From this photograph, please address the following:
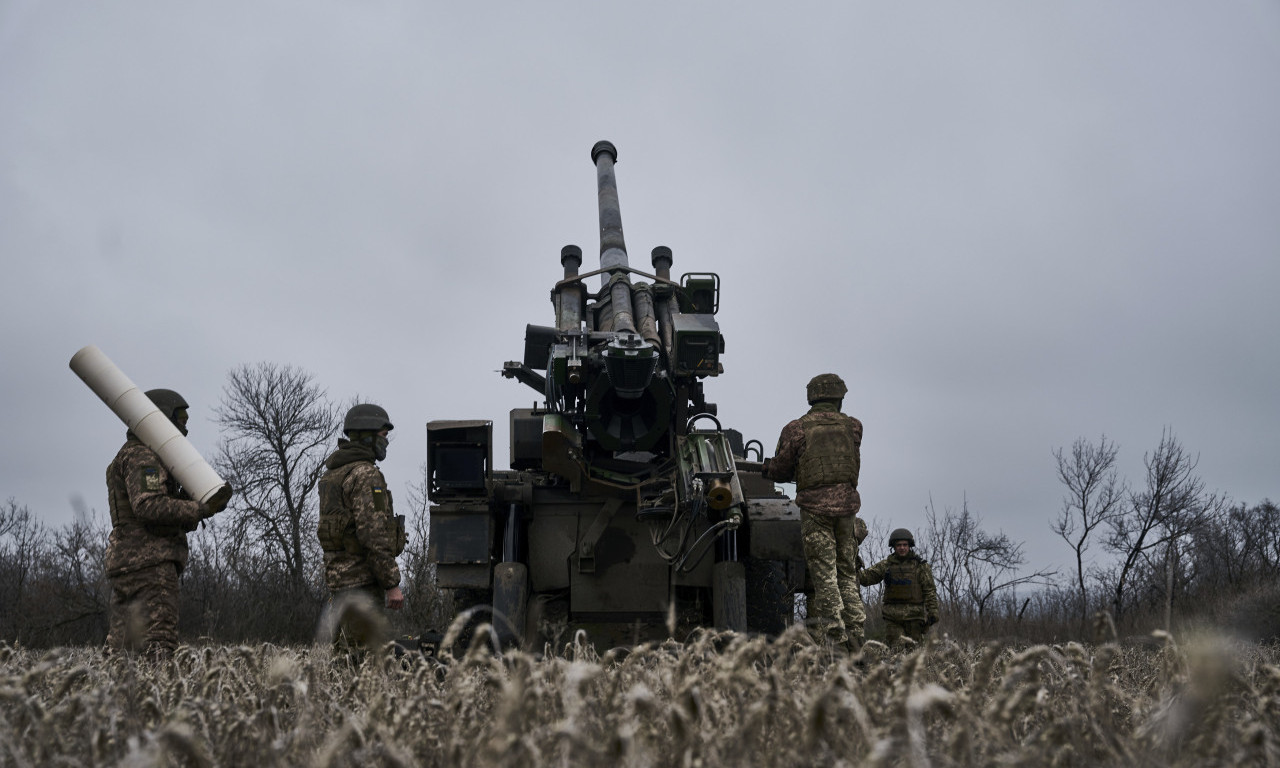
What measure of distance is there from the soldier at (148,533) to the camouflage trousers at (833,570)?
12.4ft

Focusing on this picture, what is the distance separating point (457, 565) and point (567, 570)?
0.92 m

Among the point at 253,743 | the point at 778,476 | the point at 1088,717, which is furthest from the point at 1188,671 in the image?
the point at 778,476

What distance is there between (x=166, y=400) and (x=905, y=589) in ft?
23.2

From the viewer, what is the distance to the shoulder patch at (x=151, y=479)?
557 cm

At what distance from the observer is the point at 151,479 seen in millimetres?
5598

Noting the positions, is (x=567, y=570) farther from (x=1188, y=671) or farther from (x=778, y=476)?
(x=1188, y=671)

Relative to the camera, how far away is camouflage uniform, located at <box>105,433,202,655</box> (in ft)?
18.1

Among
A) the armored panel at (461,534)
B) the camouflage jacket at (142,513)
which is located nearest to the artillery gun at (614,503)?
the armored panel at (461,534)

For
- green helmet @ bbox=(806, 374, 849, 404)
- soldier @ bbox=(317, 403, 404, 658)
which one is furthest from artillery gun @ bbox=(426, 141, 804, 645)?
soldier @ bbox=(317, 403, 404, 658)

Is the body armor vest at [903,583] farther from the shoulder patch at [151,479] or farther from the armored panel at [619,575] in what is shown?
the shoulder patch at [151,479]

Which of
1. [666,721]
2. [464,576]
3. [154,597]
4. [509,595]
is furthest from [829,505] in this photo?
[666,721]

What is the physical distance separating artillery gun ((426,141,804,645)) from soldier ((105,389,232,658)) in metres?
2.05

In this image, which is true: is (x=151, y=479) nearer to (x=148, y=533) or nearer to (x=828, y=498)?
(x=148, y=533)

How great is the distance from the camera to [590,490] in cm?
771
